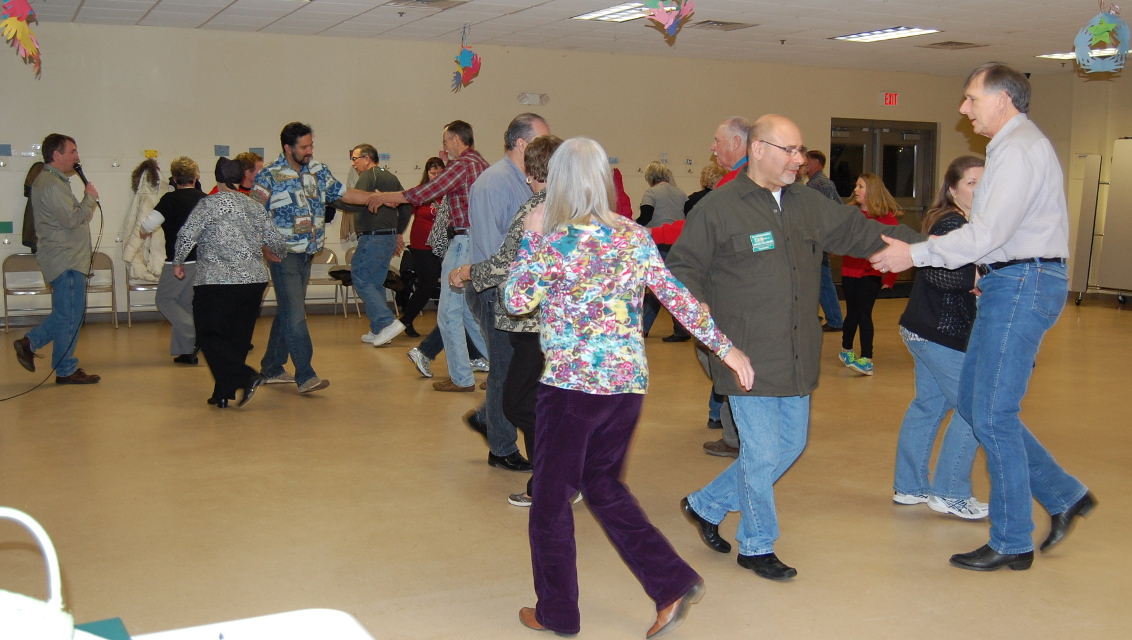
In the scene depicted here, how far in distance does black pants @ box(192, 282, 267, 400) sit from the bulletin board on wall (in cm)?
1106

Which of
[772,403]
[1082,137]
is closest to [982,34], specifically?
[1082,137]

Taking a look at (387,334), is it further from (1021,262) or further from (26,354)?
(1021,262)

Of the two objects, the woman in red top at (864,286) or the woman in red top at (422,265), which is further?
the woman in red top at (422,265)

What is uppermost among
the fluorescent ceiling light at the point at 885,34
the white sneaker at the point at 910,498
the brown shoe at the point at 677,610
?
the fluorescent ceiling light at the point at 885,34

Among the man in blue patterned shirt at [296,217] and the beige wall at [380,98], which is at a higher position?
the beige wall at [380,98]

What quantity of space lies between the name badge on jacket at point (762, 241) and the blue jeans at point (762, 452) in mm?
469

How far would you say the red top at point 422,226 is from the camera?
30.0 ft

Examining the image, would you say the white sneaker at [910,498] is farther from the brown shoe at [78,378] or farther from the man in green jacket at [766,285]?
the brown shoe at [78,378]

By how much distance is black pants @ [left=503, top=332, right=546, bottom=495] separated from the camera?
12.6 feet

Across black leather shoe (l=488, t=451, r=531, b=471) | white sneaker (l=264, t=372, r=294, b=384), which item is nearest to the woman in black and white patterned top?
white sneaker (l=264, t=372, r=294, b=384)

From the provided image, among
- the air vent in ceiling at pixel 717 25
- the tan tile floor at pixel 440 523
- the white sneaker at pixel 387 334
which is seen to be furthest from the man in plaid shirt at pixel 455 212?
the air vent in ceiling at pixel 717 25

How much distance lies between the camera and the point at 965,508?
3.86 meters

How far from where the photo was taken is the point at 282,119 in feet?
36.0

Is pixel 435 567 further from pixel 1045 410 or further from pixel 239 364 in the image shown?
pixel 1045 410
